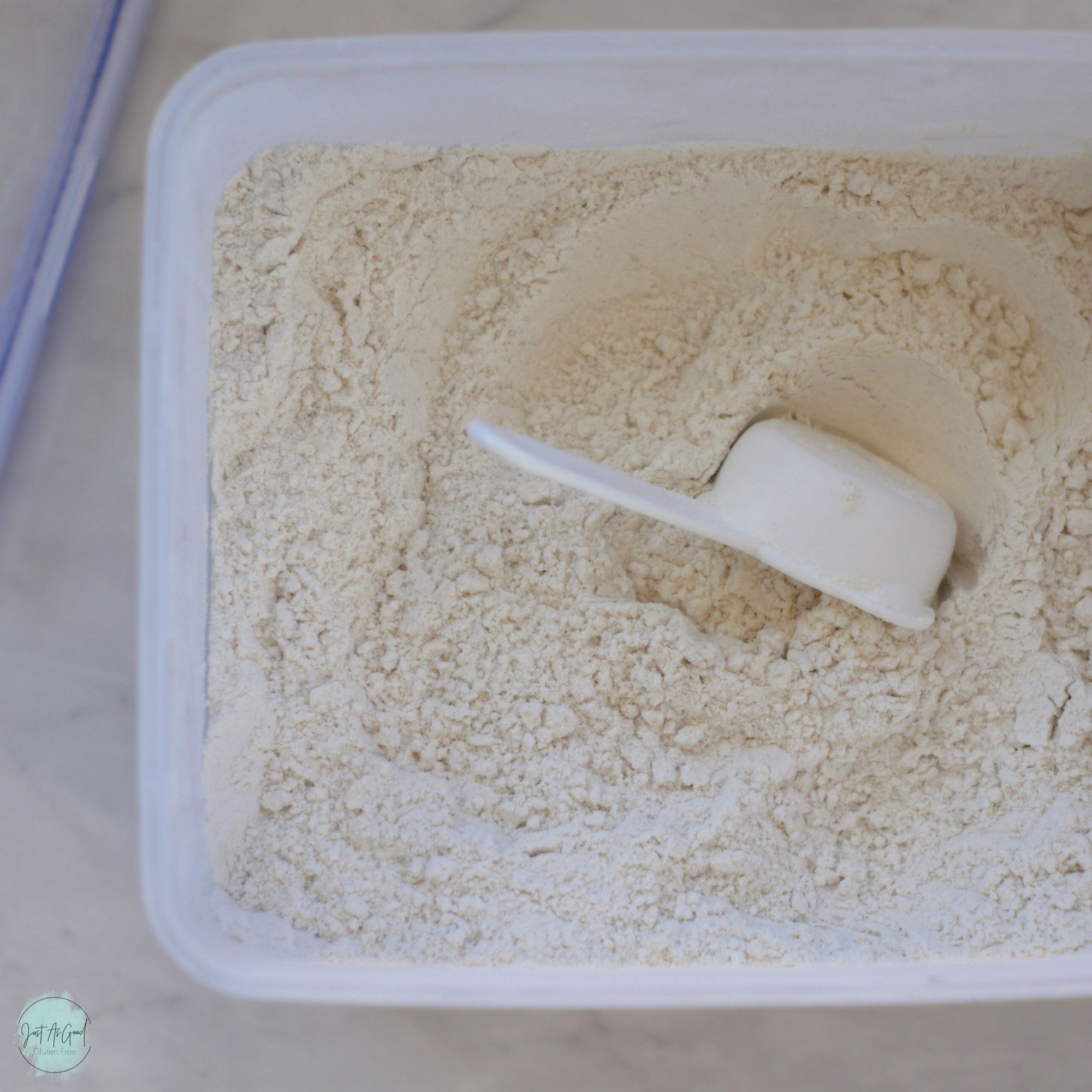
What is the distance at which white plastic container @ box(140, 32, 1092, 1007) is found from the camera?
630 mm

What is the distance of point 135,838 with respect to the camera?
2.57 feet

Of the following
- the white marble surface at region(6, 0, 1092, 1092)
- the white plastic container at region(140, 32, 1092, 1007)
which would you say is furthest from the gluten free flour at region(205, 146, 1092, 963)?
the white marble surface at region(6, 0, 1092, 1092)

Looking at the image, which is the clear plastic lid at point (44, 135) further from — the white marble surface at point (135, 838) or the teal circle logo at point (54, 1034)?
the teal circle logo at point (54, 1034)

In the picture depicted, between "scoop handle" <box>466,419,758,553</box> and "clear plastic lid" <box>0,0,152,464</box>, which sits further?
"clear plastic lid" <box>0,0,152,464</box>

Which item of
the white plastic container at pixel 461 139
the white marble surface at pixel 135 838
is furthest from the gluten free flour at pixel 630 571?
the white marble surface at pixel 135 838

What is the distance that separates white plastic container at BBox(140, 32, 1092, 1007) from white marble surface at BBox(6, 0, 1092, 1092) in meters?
0.14

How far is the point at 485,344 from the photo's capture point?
2.51 feet

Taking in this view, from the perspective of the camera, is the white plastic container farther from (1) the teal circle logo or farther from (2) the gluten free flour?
(1) the teal circle logo

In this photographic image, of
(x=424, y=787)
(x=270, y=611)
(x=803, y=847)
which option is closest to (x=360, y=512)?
(x=270, y=611)

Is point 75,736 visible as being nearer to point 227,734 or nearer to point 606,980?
point 227,734

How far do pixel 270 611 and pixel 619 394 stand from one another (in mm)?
320

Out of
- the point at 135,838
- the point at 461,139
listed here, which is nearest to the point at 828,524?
the point at 461,139

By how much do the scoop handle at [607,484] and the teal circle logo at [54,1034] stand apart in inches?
22.7

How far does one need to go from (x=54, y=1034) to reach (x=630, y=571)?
23.7 inches
